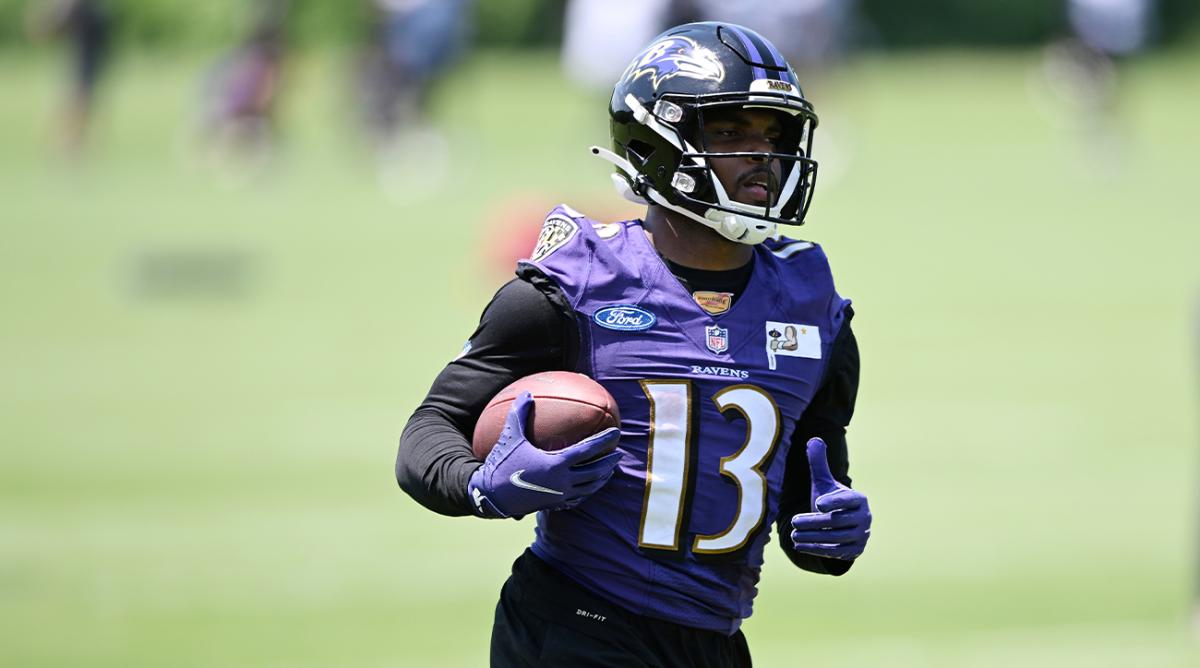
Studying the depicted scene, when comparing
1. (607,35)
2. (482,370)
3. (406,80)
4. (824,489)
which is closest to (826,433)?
(824,489)

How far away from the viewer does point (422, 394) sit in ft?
37.3

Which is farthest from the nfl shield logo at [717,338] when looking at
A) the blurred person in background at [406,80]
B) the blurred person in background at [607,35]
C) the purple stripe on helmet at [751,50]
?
the blurred person in background at [406,80]

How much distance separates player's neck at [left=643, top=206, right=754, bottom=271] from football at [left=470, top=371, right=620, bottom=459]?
399mm

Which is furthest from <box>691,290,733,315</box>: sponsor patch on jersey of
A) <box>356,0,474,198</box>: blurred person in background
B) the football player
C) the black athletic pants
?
<box>356,0,474,198</box>: blurred person in background

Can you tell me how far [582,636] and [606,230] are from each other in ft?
2.78

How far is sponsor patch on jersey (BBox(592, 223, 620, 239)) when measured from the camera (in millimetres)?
3701

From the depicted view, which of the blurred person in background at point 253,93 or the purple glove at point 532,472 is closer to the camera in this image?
the purple glove at point 532,472

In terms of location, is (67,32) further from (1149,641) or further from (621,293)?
(621,293)

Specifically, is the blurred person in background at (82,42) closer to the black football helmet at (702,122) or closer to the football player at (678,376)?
the black football helmet at (702,122)

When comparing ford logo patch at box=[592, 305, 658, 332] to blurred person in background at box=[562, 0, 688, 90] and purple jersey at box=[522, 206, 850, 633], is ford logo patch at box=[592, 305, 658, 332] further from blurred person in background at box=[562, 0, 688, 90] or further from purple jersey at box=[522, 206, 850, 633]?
blurred person in background at box=[562, 0, 688, 90]

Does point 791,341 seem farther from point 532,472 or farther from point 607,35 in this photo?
point 607,35

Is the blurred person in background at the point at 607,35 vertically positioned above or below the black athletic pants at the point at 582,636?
above

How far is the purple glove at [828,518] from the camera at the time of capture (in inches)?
141

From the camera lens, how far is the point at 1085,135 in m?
23.6
